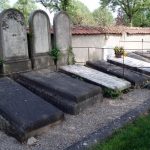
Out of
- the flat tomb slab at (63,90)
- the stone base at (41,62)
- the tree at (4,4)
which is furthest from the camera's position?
the tree at (4,4)

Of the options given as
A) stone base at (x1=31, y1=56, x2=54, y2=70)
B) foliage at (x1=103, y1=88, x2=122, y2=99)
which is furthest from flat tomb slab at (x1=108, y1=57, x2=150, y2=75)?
stone base at (x1=31, y1=56, x2=54, y2=70)

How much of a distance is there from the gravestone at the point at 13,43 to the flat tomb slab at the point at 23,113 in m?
1.42

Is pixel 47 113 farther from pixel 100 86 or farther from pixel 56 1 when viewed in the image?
pixel 56 1

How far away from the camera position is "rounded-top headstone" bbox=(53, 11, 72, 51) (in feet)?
33.2

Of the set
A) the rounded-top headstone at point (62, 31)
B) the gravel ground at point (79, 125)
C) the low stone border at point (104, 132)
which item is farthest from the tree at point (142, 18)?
the low stone border at point (104, 132)

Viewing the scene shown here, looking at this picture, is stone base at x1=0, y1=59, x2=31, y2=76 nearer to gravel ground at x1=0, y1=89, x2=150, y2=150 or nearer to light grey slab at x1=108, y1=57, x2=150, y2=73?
gravel ground at x1=0, y1=89, x2=150, y2=150

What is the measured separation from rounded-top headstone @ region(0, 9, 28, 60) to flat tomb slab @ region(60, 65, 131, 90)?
1669 mm

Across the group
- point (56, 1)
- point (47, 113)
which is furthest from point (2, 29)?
point (56, 1)

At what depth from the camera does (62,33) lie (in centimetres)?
1036

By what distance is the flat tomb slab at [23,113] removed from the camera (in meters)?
5.70

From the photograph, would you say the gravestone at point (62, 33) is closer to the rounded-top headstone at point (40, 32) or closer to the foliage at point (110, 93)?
the rounded-top headstone at point (40, 32)

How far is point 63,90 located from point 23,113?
5.53 ft

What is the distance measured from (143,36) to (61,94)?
13.2m

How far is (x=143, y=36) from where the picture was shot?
1941cm
